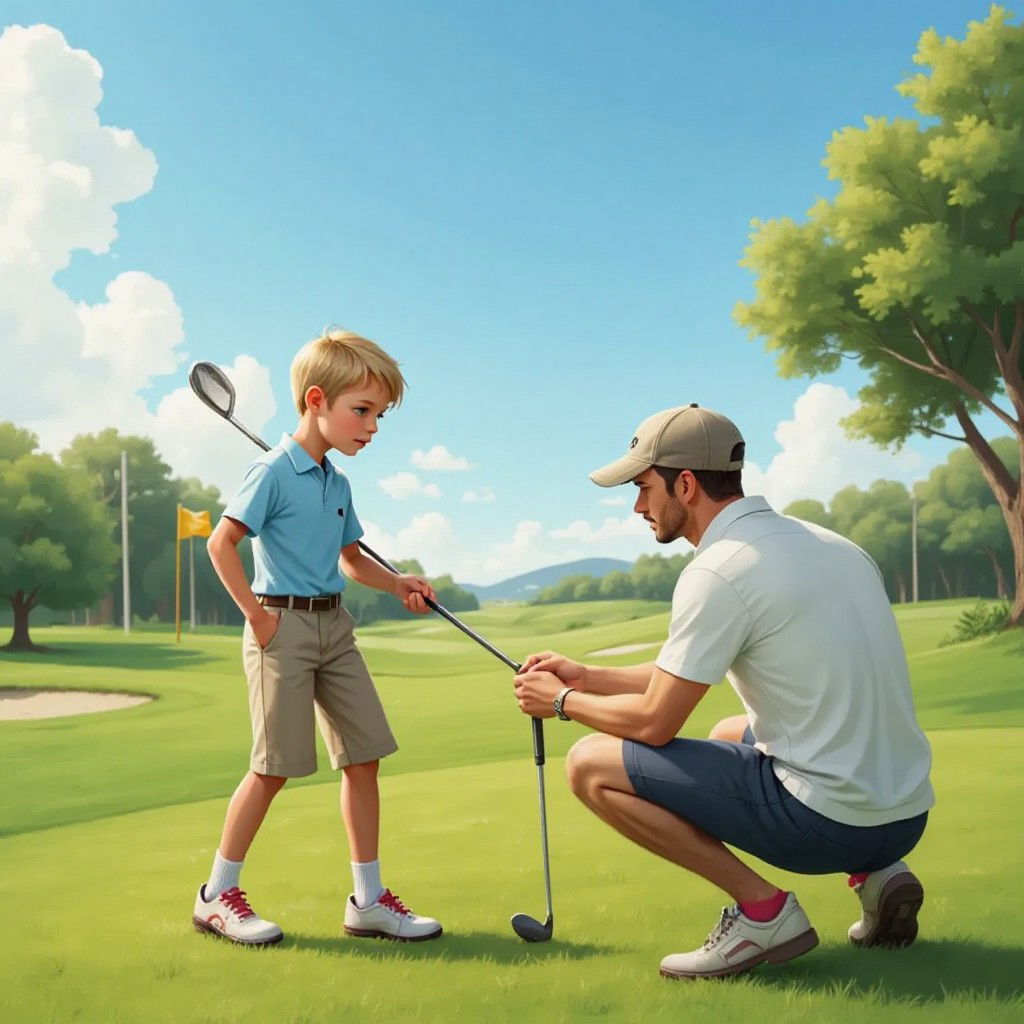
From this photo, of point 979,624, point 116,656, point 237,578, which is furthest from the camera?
Answer: point 116,656

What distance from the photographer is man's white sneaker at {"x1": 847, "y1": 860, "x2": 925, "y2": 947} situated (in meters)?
3.29

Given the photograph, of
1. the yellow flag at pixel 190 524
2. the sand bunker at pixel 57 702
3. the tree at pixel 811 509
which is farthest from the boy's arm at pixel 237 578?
the tree at pixel 811 509

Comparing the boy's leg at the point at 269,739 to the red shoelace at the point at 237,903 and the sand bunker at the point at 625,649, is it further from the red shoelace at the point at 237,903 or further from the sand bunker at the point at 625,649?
the sand bunker at the point at 625,649

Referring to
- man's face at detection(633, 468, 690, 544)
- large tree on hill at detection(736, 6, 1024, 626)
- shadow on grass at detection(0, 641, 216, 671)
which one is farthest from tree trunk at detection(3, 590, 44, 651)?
man's face at detection(633, 468, 690, 544)

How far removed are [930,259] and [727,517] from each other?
53.8 feet

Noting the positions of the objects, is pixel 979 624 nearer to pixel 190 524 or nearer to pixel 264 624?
pixel 264 624

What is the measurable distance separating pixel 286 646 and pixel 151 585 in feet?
173

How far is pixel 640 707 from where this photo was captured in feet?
10.4

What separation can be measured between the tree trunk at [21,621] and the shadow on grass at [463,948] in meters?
26.1

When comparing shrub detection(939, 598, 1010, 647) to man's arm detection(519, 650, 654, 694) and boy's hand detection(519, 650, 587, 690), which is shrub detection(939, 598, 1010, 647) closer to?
man's arm detection(519, 650, 654, 694)

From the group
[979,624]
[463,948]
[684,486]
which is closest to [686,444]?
[684,486]

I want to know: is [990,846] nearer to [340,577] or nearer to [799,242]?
[340,577]

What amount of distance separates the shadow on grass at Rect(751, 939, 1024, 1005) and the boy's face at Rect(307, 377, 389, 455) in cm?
202

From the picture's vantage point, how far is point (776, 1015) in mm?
2836
